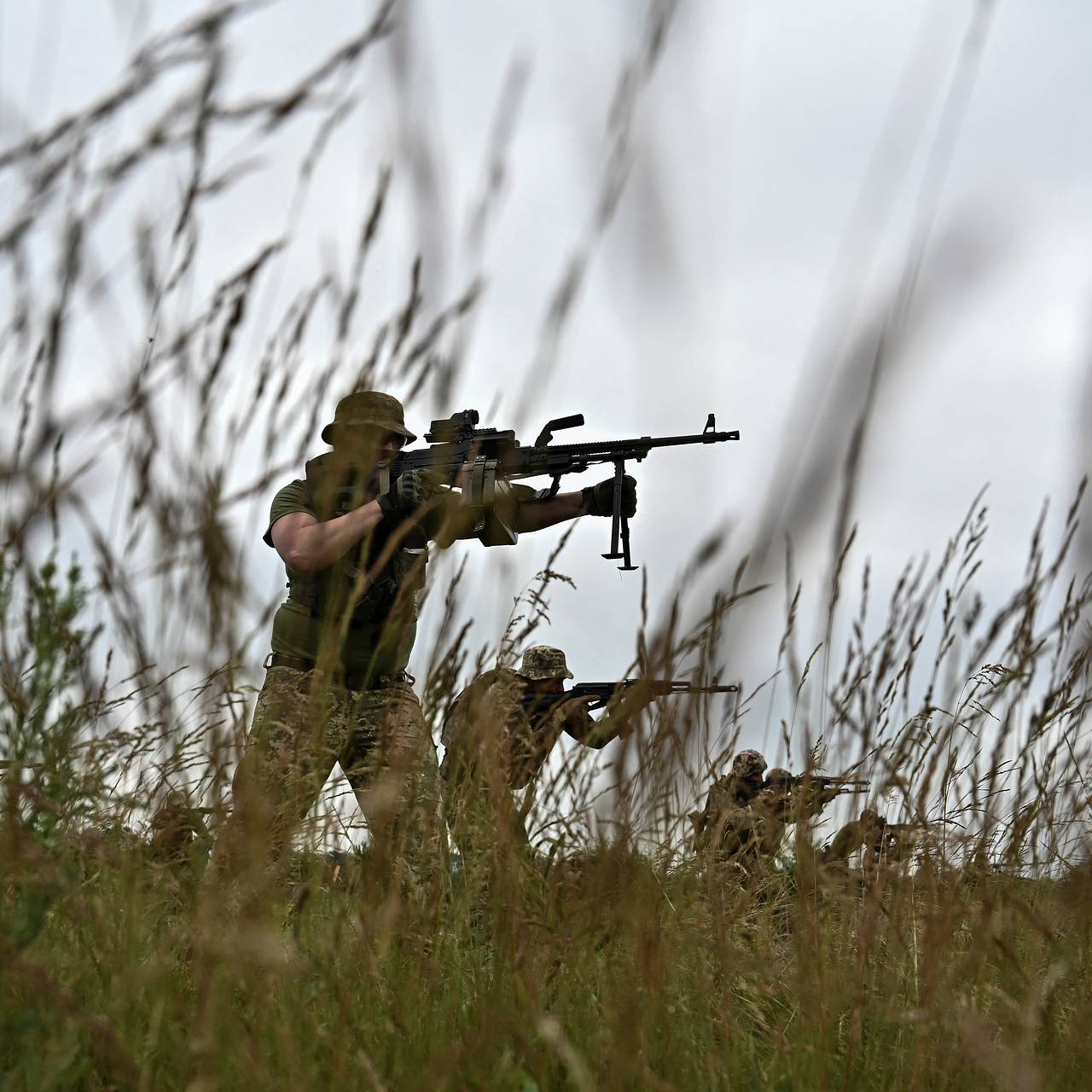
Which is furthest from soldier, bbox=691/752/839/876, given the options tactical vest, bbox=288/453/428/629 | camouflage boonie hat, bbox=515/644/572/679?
camouflage boonie hat, bbox=515/644/572/679

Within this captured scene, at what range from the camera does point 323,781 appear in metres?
1.41

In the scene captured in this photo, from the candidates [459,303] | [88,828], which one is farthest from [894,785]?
[88,828]

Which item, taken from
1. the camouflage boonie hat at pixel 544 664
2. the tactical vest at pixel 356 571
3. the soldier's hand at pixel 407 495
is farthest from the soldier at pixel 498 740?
the camouflage boonie hat at pixel 544 664

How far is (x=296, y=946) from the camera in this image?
1193mm

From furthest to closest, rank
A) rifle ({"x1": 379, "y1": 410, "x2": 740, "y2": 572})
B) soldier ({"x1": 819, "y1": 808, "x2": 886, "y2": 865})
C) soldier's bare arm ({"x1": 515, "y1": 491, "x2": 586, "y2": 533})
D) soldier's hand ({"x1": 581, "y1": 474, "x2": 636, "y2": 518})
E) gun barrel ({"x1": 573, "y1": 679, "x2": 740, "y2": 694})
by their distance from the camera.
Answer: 1. soldier's bare arm ({"x1": 515, "y1": 491, "x2": 586, "y2": 533})
2. soldier's hand ({"x1": 581, "y1": 474, "x2": 636, "y2": 518})
3. soldier ({"x1": 819, "y1": 808, "x2": 886, "y2": 865})
4. rifle ({"x1": 379, "y1": 410, "x2": 740, "y2": 572})
5. gun barrel ({"x1": 573, "y1": 679, "x2": 740, "y2": 694})

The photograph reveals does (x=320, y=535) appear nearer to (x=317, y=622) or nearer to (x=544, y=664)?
(x=317, y=622)

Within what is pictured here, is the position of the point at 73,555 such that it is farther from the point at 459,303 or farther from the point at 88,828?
the point at 459,303

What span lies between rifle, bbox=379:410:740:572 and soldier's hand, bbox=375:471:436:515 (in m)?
0.02

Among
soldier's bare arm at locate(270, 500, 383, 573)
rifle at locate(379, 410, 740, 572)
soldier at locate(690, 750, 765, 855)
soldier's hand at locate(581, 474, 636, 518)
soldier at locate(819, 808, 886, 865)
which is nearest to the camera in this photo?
soldier's bare arm at locate(270, 500, 383, 573)

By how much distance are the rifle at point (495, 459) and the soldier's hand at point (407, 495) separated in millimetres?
22

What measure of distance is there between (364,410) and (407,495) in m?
0.71

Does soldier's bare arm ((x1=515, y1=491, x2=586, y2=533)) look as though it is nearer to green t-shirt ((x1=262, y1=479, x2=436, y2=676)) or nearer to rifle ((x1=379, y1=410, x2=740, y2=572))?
rifle ((x1=379, y1=410, x2=740, y2=572))

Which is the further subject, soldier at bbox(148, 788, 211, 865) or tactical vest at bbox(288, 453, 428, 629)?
soldier at bbox(148, 788, 211, 865)

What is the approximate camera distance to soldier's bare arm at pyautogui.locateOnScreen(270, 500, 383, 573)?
3.50 ft
